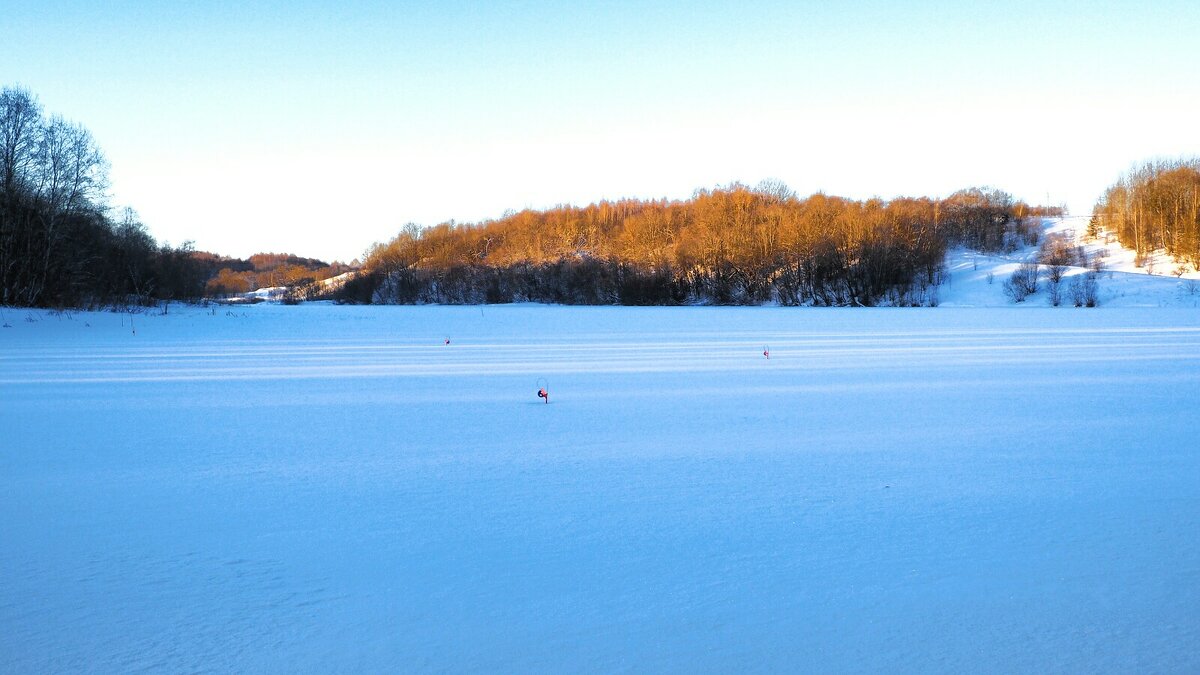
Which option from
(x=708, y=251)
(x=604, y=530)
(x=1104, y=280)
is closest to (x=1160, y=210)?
(x=1104, y=280)

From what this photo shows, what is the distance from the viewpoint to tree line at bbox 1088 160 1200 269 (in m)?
47.4

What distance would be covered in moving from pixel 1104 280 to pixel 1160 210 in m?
15.9

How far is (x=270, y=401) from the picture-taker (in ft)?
27.9

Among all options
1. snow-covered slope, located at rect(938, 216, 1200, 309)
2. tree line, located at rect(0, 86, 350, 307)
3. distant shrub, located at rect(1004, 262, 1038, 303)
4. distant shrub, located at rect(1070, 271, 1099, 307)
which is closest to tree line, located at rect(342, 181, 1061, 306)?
snow-covered slope, located at rect(938, 216, 1200, 309)

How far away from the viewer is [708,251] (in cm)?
5631

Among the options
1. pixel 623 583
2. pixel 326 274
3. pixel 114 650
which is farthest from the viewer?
pixel 326 274

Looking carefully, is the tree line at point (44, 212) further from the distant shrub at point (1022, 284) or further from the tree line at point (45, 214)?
the distant shrub at point (1022, 284)

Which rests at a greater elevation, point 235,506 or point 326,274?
point 326,274

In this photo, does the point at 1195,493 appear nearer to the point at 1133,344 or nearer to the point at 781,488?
the point at 781,488

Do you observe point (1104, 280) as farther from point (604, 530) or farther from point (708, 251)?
point (604, 530)

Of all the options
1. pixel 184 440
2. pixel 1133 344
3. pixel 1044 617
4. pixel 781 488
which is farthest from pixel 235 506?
pixel 1133 344

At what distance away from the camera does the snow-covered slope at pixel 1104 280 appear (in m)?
38.9

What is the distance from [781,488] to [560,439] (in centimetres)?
216

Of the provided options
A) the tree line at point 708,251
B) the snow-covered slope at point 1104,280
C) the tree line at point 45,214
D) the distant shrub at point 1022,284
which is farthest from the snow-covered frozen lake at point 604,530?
the tree line at point 708,251
